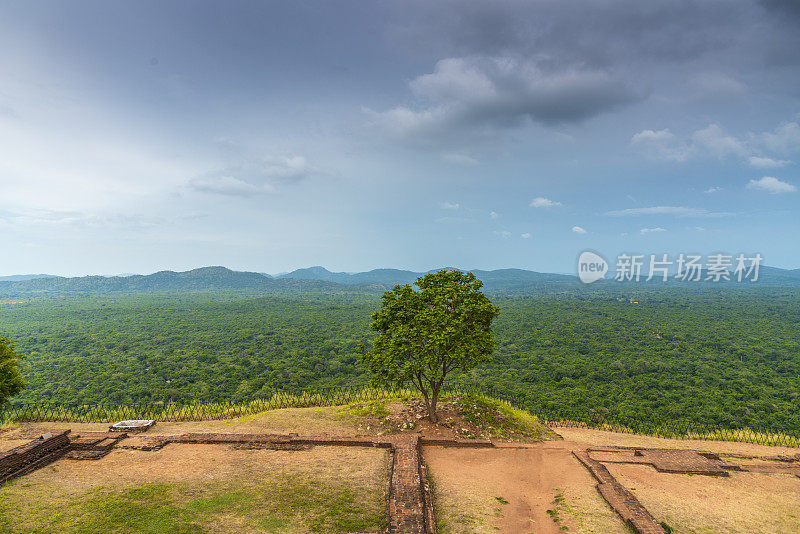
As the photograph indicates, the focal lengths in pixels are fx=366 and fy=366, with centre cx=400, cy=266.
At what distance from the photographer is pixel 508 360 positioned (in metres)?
54.5

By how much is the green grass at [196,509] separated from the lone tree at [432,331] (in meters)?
5.97

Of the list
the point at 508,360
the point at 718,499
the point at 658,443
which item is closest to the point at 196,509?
the point at 718,499

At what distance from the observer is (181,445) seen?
15.6 meters

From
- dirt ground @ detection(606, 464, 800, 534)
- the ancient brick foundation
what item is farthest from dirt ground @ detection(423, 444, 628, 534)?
dirt ground @ detection(606, 464, 800, 534)

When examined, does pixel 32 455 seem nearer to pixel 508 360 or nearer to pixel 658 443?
pixel 658 443

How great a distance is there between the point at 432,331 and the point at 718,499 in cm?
1141

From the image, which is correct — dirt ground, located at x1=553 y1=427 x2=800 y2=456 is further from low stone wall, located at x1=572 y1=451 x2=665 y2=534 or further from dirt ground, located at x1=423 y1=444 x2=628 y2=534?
dirt ground, located at x1=423 y1=444 x2=628 y2=534

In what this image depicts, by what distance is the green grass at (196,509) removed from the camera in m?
9.64

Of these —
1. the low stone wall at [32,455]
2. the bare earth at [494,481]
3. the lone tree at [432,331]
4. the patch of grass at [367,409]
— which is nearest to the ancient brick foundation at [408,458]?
the low stone wall at [32,455]

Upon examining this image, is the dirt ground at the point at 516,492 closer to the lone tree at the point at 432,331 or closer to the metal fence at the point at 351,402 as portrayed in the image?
the lone tree at the point at 432,331

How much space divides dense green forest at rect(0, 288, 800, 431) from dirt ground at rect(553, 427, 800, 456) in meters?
13.4

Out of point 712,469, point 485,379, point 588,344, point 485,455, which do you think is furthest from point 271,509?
point 588,344

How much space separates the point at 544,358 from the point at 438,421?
41.8 meters

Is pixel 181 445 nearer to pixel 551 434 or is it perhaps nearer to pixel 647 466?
pixel 551 434
